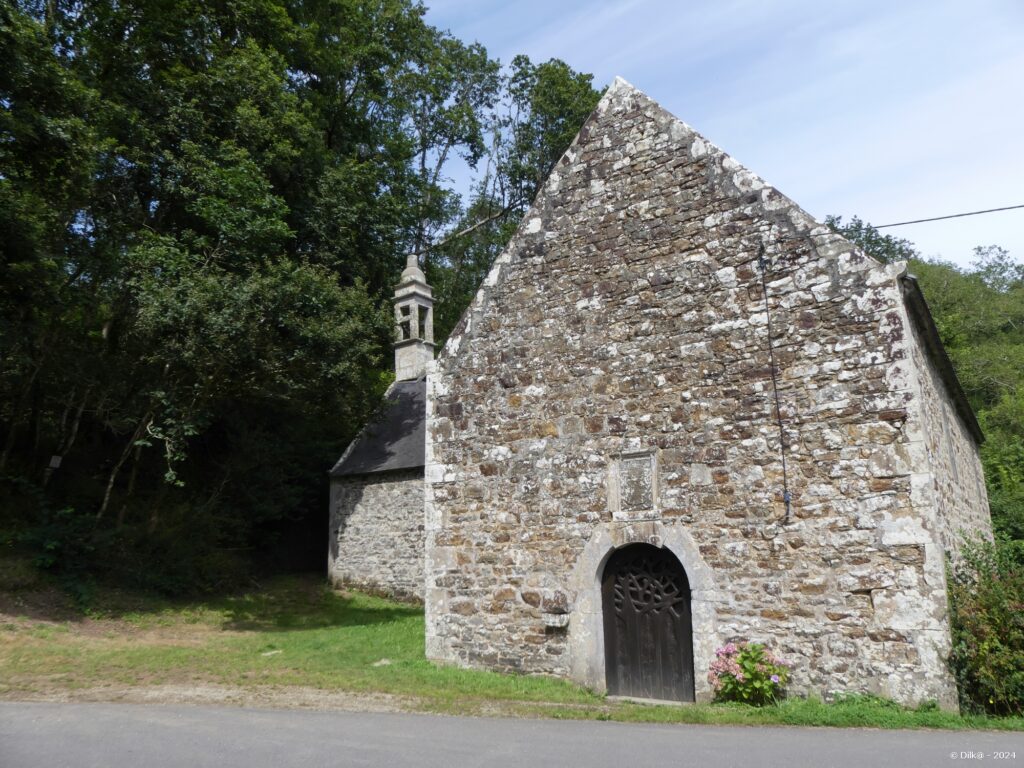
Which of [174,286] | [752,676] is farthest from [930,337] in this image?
[174,286]

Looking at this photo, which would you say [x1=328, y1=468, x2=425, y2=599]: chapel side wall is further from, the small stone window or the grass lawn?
the small stone window

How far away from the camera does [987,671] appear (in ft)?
21.8

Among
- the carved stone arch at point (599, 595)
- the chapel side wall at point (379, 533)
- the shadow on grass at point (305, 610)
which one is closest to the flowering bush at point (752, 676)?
the carved stone arch at point (599, 595)

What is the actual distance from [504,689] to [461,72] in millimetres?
27879

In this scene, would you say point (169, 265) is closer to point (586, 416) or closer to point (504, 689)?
Answer: point (586, 416)

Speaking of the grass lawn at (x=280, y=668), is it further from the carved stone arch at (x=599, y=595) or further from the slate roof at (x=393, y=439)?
the slate roof at (x=393, y=439)

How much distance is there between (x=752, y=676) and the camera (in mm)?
7523

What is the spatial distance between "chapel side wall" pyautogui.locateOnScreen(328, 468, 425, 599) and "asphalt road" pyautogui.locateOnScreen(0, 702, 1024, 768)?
10.4 meters

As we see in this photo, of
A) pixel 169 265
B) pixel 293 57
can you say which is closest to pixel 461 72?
pixel 293 57

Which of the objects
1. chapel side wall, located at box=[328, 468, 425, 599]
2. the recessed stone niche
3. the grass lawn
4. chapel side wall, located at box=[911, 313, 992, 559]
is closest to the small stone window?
chapel side wall, located at box=[328, 468, 425, 599]

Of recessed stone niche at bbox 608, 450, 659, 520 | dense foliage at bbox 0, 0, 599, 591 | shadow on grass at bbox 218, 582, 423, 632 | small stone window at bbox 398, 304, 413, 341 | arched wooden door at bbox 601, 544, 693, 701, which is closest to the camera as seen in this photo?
arched wooden door at bbox 601, 544, 693, 701

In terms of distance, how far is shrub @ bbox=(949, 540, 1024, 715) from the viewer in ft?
21.7

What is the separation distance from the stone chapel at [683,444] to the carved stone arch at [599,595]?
23 millimetres

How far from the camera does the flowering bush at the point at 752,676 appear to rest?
7.50 m
